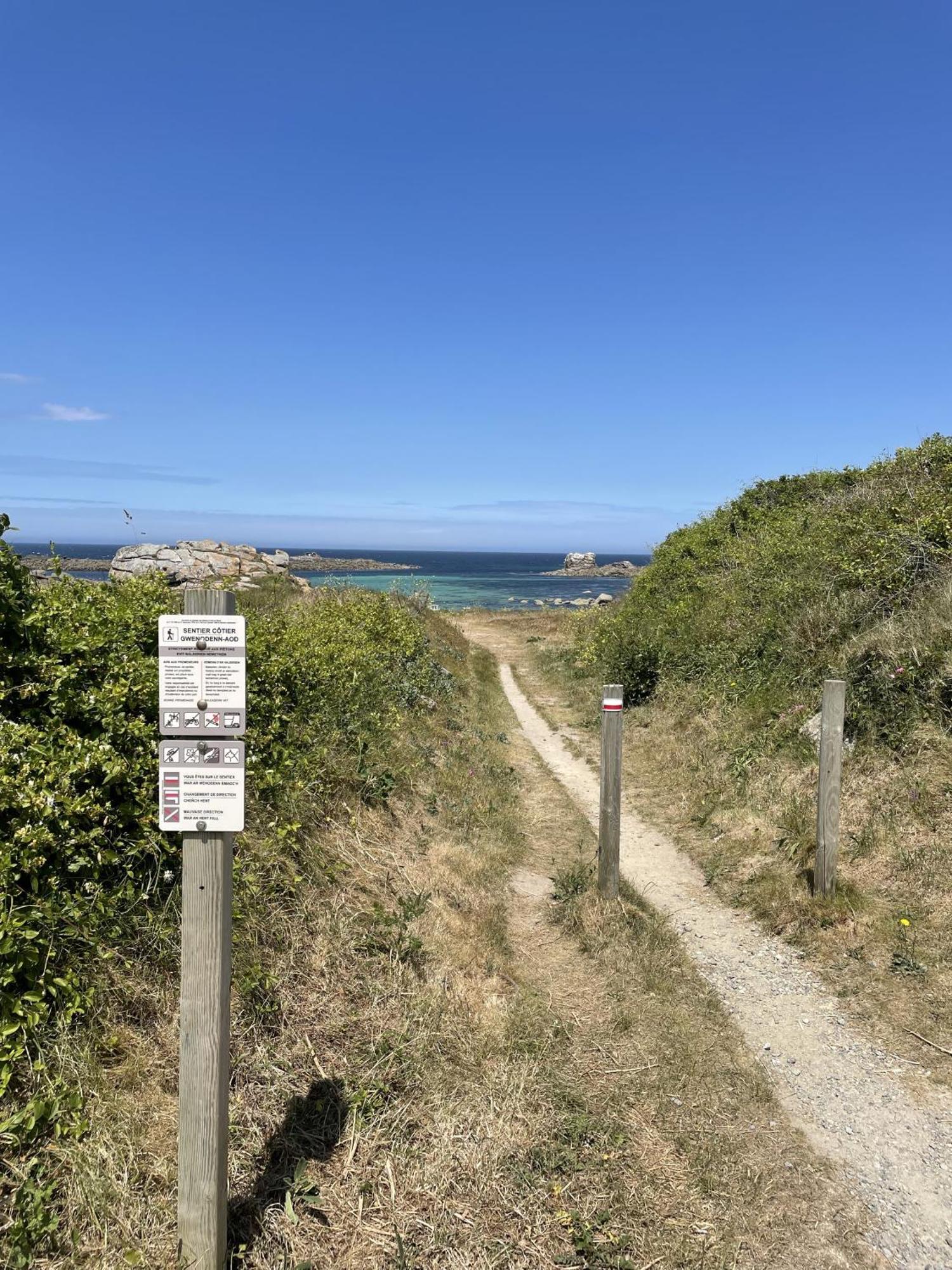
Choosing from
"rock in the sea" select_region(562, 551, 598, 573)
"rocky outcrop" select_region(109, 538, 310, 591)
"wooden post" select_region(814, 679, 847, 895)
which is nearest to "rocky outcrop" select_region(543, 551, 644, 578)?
"rock in the sea" select_region(562, 551, 598, 573)

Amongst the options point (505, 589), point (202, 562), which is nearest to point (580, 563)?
point (505, 589)

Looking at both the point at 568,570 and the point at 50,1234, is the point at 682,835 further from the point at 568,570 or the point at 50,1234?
the point at 568,570

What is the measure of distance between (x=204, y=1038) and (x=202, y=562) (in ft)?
57.6

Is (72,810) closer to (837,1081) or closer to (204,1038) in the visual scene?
Answer: (204,1038)

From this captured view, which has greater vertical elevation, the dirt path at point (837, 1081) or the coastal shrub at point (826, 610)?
the coastal shrub at point (826, 610)

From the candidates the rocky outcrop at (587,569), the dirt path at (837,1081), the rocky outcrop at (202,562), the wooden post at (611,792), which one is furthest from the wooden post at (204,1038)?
the rocky outcrop at (587,569)

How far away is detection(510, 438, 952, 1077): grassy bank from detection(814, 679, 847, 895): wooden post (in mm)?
212

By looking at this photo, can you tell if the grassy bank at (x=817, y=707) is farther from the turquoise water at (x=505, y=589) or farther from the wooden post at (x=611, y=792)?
the turquoise water at (x=505, y=589)

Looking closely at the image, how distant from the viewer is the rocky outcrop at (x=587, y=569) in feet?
410

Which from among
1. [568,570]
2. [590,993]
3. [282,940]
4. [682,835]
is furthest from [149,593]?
[568,570]

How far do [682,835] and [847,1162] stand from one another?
16.7 ft

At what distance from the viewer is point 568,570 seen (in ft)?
444

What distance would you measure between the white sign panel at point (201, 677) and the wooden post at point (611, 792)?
4456mm

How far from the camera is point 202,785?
2.74 m
